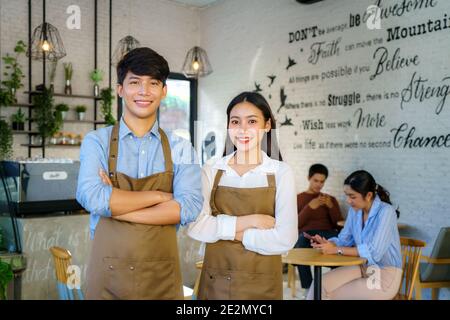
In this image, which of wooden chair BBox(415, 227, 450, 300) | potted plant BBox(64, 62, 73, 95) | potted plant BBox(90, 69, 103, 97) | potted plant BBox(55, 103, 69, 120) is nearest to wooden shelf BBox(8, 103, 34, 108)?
potted plant BBox(55, 103, 69, 120)

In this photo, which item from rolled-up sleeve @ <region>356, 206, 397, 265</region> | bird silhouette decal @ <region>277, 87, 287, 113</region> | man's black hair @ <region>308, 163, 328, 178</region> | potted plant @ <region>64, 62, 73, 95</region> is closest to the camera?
rolled-up sleeve @ <region>356, 206, 397, 265</region>

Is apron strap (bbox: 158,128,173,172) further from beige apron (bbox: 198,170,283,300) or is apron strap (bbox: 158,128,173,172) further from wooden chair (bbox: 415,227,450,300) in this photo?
wooden chair (bbox: 415,227,450,300)

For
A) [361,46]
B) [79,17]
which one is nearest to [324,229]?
[361,46]

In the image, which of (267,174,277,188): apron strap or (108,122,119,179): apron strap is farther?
(267,174,277,188): apron strap

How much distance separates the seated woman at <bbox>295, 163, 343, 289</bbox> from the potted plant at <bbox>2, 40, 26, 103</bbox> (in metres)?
4.21

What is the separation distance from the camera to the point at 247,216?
179 cm

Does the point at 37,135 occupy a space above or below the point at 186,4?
below

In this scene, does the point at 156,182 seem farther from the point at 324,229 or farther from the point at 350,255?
the point at 324,229

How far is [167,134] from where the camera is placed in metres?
1.78

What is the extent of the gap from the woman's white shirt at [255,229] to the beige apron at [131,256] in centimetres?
17

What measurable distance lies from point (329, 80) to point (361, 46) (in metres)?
0.62

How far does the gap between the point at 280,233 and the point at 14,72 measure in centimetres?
627

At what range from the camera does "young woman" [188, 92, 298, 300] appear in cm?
178

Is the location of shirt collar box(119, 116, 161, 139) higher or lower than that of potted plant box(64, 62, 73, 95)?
lower
